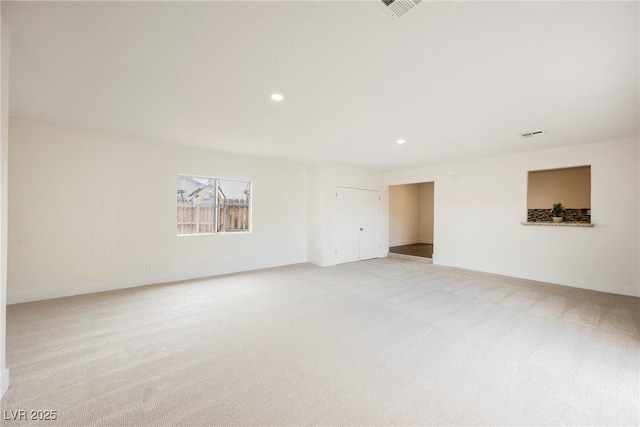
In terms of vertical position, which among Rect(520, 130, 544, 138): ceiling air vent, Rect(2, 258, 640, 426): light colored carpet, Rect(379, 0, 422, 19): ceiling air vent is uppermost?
Rect(379, 0, 422, 19): ceiling air vent

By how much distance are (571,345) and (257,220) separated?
16.6 feet

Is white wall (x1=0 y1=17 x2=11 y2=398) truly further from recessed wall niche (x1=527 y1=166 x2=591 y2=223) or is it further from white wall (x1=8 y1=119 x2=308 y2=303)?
recessed wall niche (x1=527 y1=166 x2=591 y2=223)

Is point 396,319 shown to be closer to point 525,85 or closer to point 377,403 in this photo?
point 377,403

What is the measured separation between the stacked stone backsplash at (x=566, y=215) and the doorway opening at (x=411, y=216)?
3180 millimetres

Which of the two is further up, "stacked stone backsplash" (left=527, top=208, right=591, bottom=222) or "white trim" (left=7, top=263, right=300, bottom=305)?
"stacked stone backsplash" (left=527, top=208, right=591, bottom=222)

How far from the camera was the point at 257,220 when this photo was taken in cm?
555

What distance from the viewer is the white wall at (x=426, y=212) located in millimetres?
9891

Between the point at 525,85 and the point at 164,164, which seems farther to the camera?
the point at 164,164

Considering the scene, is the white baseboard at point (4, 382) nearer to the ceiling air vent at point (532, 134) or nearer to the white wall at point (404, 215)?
the ceiling air vent at point (532, 134)

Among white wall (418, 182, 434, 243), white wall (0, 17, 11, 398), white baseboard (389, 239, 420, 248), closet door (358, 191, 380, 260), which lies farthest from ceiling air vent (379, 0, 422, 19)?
white wall (418, 182, 434, 243)

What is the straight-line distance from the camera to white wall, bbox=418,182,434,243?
9891mm

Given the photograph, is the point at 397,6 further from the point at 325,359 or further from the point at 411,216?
the point at 411,216

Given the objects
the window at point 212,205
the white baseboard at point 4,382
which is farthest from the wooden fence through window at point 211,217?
the white baseboard at point 4,382

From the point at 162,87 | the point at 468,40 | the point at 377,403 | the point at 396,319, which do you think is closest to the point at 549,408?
the point at 377,403
